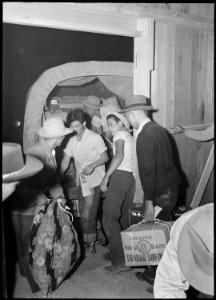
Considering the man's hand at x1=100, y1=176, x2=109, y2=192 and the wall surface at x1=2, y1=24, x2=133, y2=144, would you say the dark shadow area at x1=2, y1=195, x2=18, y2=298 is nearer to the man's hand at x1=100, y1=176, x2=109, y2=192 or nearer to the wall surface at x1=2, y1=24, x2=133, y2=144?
the wall surface at x1=2, y1=24, x2=133, y2=144

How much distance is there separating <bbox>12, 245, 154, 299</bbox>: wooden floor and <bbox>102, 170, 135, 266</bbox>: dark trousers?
16 centimetres

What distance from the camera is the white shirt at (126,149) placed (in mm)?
2572

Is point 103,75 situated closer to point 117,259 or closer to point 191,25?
point 191,25

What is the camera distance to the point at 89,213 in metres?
2.96

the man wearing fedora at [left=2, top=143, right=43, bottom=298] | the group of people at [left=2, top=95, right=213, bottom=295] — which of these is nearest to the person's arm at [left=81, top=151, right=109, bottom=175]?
the group of people at [left=2, top=95, right=213, bottom=295]

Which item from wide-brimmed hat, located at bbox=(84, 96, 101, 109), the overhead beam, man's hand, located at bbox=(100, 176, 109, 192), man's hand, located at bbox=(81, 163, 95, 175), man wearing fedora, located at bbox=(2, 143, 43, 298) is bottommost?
man's hand, located at bbox=(100, 176, 109, 192)

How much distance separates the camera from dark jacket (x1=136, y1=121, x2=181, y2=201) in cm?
227

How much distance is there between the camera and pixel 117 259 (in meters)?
2.63

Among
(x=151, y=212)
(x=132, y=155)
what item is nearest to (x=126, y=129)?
A: (x=132, y=155)

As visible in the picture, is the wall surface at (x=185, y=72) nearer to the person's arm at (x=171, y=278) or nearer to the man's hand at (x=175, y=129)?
the man's hand at (x=175, y=129)

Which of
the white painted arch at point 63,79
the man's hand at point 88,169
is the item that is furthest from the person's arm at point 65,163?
the white painted arch at point 63,79

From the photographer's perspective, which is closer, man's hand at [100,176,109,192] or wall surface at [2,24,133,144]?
wall surface at [2,24,133,144]

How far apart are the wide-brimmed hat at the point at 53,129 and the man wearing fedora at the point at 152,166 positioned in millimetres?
503

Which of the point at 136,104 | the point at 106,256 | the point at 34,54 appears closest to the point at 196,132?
the point at 136,104
